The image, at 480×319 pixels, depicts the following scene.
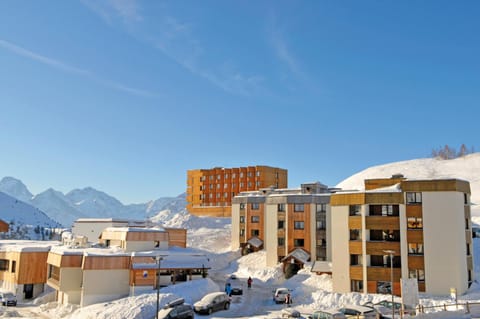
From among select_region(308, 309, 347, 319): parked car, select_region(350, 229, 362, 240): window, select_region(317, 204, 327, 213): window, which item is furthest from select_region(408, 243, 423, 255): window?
select_region(317, 204, 327, 213): window

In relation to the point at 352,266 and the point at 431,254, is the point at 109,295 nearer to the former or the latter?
the point at 352,266

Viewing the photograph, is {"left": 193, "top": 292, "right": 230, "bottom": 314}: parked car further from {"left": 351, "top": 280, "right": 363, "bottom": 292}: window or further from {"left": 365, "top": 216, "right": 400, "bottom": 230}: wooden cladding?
{"left": 365, "top": 216, "right": 400, "bottom": 230}: wooden cladding

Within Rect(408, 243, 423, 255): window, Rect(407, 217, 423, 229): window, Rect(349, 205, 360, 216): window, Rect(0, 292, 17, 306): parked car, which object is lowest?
Rect(0, 292, 17, 306): parked car

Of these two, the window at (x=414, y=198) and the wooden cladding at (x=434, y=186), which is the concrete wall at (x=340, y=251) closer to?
the window at (x=414, y=198)

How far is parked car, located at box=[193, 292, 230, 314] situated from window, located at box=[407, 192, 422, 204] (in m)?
22.5

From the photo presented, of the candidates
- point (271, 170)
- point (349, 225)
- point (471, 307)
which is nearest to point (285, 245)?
point (349, 225)

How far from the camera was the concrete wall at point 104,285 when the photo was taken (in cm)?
4700

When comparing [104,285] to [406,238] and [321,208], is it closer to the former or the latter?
[406,238]

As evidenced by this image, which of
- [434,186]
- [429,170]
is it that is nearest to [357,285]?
[434,186]

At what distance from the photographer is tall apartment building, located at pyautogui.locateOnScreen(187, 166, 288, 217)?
12697cm

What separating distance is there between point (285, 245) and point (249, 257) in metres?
8.53

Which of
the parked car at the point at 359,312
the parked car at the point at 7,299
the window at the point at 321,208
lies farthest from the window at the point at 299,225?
the parked car at the point at 7,299

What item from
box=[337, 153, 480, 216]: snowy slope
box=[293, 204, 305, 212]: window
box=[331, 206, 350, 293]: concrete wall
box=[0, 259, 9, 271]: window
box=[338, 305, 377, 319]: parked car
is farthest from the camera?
box=[337, 153, 480, 216]: snowy slope

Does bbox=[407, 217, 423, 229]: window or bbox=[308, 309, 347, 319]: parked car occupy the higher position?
bbox=[407, 217, 423, 229]: window
